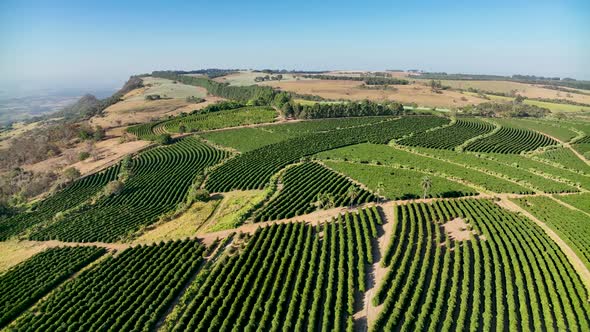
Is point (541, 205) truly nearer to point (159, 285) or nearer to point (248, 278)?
point (248, 278)

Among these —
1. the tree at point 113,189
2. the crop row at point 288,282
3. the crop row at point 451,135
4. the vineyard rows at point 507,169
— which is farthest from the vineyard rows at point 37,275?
the crop row at point 451,135

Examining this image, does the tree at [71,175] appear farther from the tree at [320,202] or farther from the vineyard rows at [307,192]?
the tree at [320,202]

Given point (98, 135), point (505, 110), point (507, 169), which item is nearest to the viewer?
point (507, 169)

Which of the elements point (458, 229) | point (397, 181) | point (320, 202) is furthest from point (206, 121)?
point (458, 229)

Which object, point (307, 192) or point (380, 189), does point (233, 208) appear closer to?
point (307, 192)

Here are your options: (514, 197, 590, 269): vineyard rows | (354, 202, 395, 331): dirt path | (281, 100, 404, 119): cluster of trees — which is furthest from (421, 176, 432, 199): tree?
(281, 100, 404, 119): cluster of trees

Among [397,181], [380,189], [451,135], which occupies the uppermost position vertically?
[451,135]

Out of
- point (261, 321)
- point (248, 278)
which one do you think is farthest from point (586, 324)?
point (248, 278)
